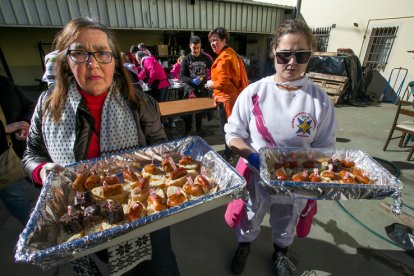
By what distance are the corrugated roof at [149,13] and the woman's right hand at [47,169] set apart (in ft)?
20.4

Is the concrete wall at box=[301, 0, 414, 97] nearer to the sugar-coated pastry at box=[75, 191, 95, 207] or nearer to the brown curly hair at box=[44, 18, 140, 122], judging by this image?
the brown curly hair at box=[44, 18, 140, 122]

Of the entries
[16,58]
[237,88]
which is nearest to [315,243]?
[237,88]

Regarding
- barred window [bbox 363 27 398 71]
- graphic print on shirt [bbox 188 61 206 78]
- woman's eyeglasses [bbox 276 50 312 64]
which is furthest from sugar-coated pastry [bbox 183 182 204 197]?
barred window [bbox 363 27 398 71]

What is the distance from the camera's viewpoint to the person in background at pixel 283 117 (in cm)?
161

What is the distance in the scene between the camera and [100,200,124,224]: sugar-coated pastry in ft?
4.10

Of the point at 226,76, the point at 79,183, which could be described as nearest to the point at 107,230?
the point at 79,183

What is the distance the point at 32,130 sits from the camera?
152cm

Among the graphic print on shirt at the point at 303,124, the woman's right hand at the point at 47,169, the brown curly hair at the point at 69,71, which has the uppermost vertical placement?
the brown curly hair at the point at 69,71

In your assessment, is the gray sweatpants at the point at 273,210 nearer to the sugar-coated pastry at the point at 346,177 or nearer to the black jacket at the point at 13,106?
the sugar-coated pastry at the point at 346,177

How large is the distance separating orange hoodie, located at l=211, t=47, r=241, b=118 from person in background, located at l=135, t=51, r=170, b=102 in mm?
2594

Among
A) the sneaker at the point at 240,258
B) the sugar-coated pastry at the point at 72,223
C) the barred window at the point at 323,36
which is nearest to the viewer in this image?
the sugar-coated pastry at the point at 72,223

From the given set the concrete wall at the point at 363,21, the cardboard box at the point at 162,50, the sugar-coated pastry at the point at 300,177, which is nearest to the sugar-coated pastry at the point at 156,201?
the sugar-coated pastry at the point at 300,177

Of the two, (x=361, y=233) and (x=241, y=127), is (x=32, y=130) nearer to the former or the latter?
(x=241, y=127)

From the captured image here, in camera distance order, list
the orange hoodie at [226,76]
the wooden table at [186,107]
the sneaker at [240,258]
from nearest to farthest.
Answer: the sneaker at [240,258] < the orange hoodie at [226,76] < the wooden table at [186,107]
